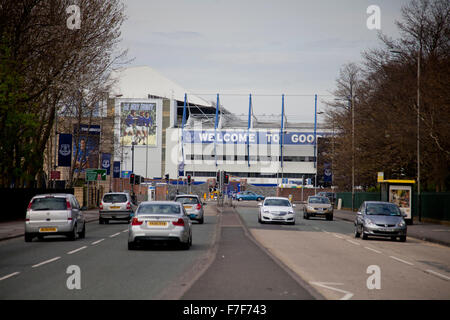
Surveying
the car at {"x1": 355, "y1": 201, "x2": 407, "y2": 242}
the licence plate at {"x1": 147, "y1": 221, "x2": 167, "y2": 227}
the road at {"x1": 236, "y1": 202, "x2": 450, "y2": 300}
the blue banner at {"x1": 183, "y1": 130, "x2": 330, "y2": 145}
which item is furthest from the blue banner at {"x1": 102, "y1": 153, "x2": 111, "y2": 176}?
the blue banner at {"x1": 183, "y1": 130, "x2": 330, "y2": 145}

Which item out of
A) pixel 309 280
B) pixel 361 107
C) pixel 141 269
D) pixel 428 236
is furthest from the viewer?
pixel 361 107

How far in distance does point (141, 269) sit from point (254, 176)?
111 metres

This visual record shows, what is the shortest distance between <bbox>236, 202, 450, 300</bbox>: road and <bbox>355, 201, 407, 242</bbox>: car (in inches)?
25.2

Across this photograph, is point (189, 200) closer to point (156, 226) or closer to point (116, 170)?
point (156, 226)

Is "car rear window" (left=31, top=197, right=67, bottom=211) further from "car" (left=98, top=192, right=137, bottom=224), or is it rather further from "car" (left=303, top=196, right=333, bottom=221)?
"car" (left=303, top=196, right=333, bottom=221)

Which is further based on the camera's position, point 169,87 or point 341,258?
point 169,87

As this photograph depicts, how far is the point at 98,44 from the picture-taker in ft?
133

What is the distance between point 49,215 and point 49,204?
0.42m

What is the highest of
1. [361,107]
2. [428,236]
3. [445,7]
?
[445,7]

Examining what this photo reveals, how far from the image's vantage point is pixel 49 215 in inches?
946

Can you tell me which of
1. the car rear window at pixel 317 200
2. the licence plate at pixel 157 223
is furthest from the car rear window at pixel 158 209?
the car rear window at pixel 317 200

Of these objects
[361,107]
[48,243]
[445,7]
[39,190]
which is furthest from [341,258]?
[361,107]

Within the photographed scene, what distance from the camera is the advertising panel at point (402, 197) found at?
1650 inches
